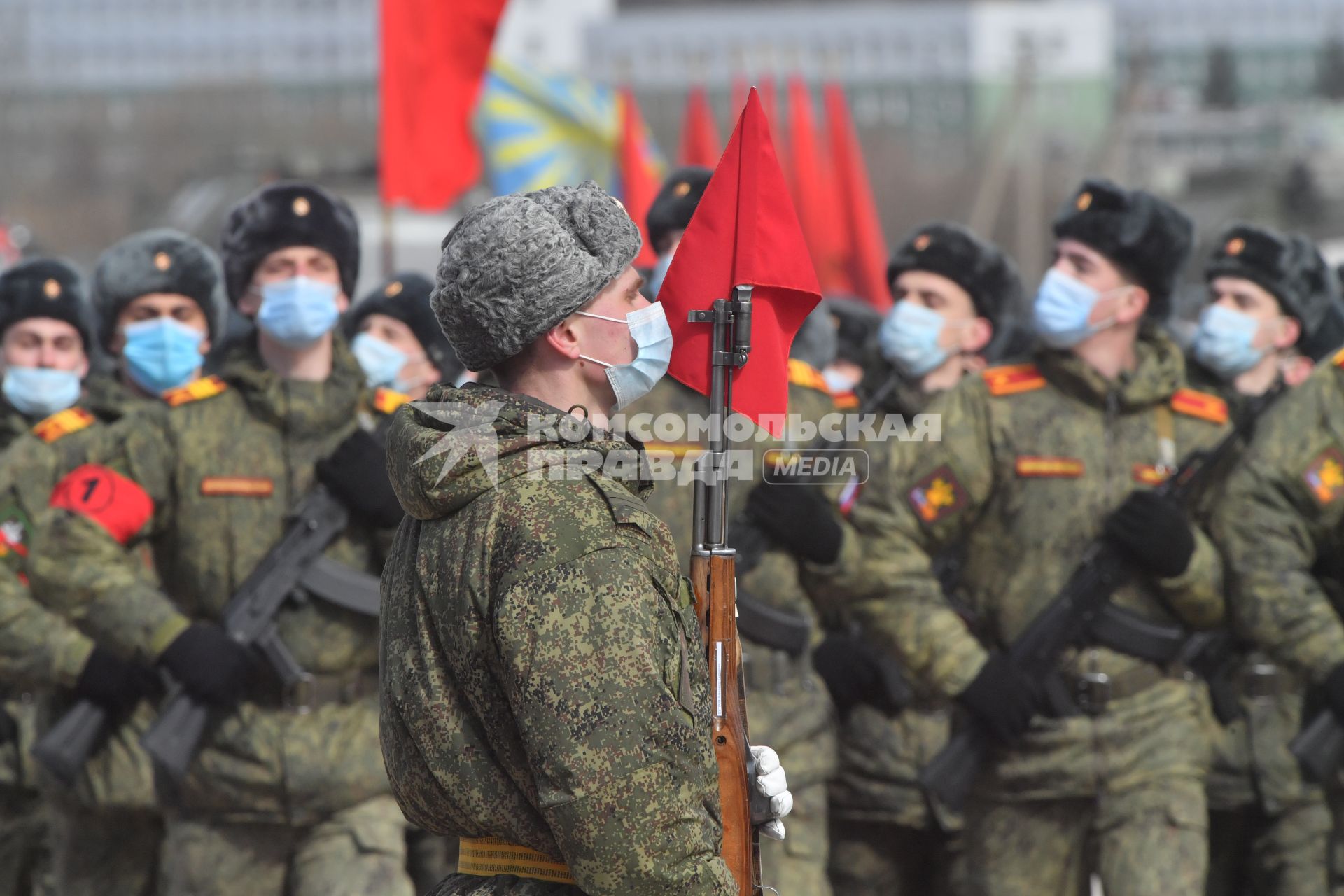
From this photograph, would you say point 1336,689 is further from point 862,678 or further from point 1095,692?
point 862,678

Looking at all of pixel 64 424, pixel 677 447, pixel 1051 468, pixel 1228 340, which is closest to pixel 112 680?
pixel 64 424

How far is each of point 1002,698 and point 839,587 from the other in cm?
68

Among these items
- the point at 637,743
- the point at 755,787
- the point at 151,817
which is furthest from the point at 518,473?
the point at 151,817

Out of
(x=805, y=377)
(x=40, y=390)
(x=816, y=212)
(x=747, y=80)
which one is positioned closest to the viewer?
(x=805, y=377)

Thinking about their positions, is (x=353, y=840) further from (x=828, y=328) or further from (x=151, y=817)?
(x=828, y=328)

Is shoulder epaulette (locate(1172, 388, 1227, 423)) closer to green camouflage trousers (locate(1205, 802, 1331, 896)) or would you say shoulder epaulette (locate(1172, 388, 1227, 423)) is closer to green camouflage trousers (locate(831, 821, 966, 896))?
green camouflage trousers (locate(1205, 802, 1331, 896))

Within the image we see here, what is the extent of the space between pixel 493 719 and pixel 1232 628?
3.63 m

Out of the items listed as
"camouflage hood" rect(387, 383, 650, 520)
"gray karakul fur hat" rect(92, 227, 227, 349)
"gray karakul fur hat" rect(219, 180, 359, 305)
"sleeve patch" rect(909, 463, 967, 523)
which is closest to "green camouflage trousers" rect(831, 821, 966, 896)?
"sleeve patch" rect(909, 463, 967, 523)

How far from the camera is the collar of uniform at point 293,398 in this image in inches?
230

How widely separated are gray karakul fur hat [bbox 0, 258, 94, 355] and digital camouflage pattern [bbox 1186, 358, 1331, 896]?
414cm

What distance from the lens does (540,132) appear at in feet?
52.2

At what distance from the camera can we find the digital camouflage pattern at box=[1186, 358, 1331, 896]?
6641 mm

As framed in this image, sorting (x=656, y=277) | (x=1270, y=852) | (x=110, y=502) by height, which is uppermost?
(x=656, y=277)

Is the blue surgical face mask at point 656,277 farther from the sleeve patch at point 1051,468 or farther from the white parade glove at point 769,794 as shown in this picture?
the white parade glove at point 769,794
